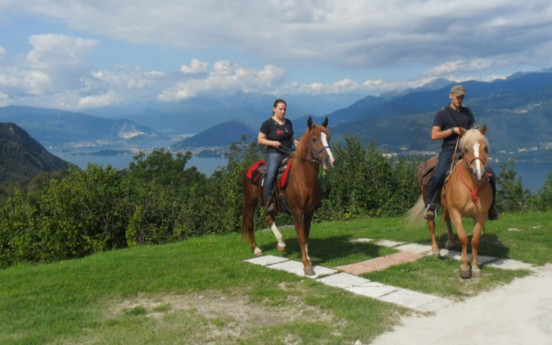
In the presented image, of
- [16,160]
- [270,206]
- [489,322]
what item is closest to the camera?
[489,322]

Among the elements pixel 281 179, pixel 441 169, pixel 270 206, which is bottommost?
pixel 270 206

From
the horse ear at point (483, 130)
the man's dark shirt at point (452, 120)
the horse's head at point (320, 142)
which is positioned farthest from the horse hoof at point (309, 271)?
the horse ear at point (483, 130)

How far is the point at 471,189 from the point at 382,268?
224cm

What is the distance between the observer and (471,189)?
7.27m

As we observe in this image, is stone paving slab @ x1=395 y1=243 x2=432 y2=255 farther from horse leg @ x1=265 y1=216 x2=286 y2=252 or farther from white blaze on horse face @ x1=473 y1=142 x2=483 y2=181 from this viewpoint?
white blaze on horse face @ x1=473 y1=142 x2=483 y2=181

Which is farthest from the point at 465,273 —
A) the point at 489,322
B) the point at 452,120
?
the point at 452,120

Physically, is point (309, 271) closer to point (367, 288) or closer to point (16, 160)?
point (367, 288)

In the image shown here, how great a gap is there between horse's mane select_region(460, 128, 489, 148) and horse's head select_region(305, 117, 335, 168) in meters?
2.29

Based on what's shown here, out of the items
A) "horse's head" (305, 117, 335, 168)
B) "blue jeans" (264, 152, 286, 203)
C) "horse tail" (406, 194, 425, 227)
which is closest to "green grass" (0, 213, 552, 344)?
"horse tail" (406, 194, 425, 227)

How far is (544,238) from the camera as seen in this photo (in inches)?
389

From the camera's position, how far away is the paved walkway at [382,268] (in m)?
6.17

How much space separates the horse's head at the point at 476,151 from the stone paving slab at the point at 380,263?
2436mm

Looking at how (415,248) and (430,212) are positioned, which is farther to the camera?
(415,248)

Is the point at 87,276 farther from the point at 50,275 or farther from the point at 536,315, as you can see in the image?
the point at 536,315
